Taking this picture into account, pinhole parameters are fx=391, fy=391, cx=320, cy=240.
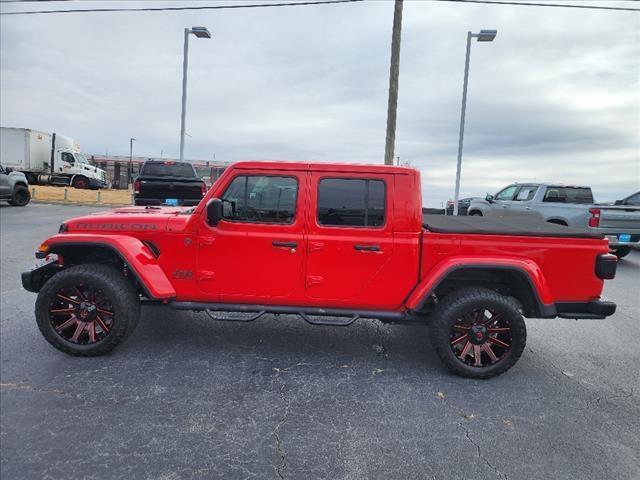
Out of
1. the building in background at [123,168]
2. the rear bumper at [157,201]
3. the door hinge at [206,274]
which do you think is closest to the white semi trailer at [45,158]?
the building in background at [123,168]

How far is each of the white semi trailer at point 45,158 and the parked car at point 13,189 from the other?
11.6 meters

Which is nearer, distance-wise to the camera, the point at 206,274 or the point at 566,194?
the point at 206,274

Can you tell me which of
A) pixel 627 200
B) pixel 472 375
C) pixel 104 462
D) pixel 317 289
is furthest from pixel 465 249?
pixel 627 200

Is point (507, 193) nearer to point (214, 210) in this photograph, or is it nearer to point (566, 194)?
point (566, 194)

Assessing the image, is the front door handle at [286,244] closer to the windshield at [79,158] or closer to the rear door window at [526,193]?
the rear door window at [526,193]

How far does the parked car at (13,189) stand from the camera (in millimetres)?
16266

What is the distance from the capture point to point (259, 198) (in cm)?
376

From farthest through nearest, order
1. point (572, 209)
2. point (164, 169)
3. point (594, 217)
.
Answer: point (164, 169) < point (572, 209) < point (594, 217)

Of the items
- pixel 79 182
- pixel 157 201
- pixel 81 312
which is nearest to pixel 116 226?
pixel 81 312

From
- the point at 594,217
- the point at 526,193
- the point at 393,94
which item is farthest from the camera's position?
the point at 393,94

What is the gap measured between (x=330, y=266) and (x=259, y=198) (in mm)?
946

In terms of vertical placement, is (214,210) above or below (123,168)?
below

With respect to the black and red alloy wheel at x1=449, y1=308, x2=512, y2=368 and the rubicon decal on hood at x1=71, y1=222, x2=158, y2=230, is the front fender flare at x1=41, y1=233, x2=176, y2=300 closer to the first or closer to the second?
the rubicon decal on hood at x1=71, y1=222, x2=158, y2=230

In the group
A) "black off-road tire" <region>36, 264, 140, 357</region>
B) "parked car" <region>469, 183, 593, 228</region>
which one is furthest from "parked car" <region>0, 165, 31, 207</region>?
"parked car" <region>469, 183, 593, 228</region>
